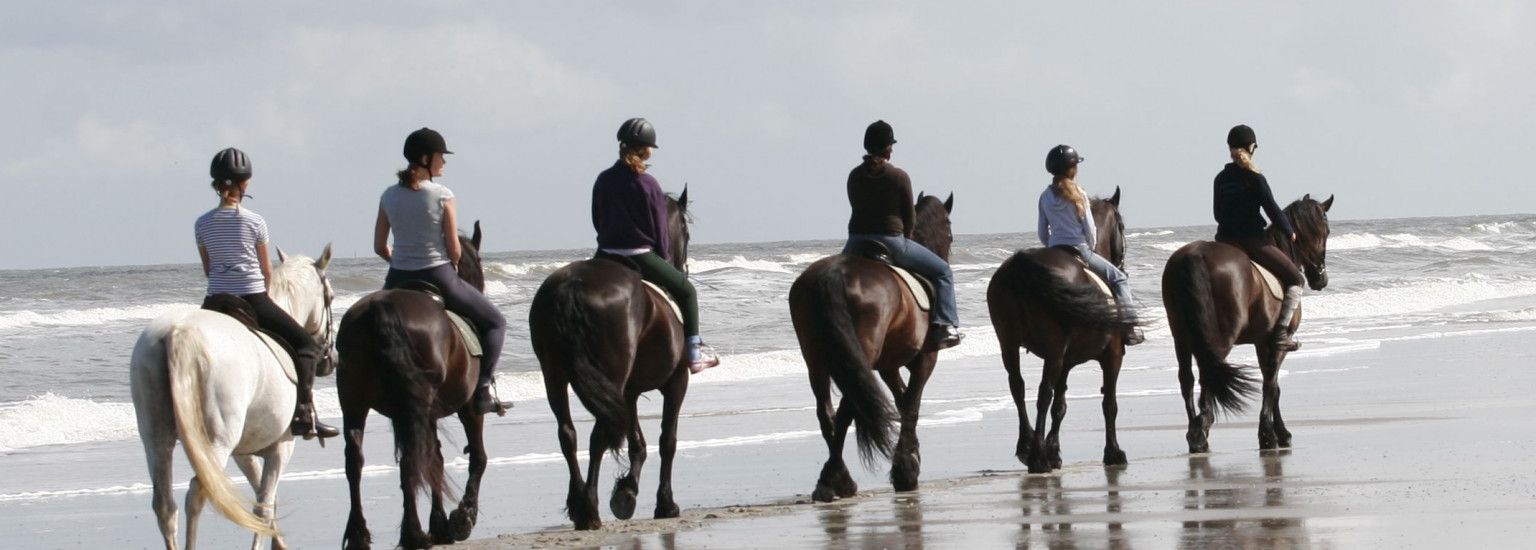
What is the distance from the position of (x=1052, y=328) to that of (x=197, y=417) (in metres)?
5.53

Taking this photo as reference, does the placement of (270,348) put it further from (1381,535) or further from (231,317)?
(1381,535)

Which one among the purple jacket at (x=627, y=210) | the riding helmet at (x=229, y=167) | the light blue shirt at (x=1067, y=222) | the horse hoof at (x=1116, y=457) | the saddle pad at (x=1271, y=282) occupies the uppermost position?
the riding helmet at (x=229, y=167)

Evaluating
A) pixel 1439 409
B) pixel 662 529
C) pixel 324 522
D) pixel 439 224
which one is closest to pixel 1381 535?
pixel 662 529

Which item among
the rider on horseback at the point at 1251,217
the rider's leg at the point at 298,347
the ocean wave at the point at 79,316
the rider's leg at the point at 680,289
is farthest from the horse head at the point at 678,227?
the ocean wave at the point at 79,316

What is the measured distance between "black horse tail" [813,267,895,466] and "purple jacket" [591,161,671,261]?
105cm

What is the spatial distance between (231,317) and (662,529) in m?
2.24

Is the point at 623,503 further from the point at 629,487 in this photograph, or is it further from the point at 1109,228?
the point at 1109,228

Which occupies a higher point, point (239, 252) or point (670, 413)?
point (239, 252)

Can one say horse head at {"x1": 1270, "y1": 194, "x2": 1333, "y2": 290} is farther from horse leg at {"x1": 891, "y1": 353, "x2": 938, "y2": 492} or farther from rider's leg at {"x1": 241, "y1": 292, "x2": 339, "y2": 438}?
rider's leg at {"x1": 241, "y1": 292, "x2": 339, "y2": 438}

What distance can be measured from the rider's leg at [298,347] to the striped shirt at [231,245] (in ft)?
0.25

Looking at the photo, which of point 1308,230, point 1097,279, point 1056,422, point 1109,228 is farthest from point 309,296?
point 1308,230

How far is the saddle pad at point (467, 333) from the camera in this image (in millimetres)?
8562

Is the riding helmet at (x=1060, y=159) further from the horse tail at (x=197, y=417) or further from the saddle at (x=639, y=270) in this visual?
the horse tail at (x=197, y=417)

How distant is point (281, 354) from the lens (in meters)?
7.74
